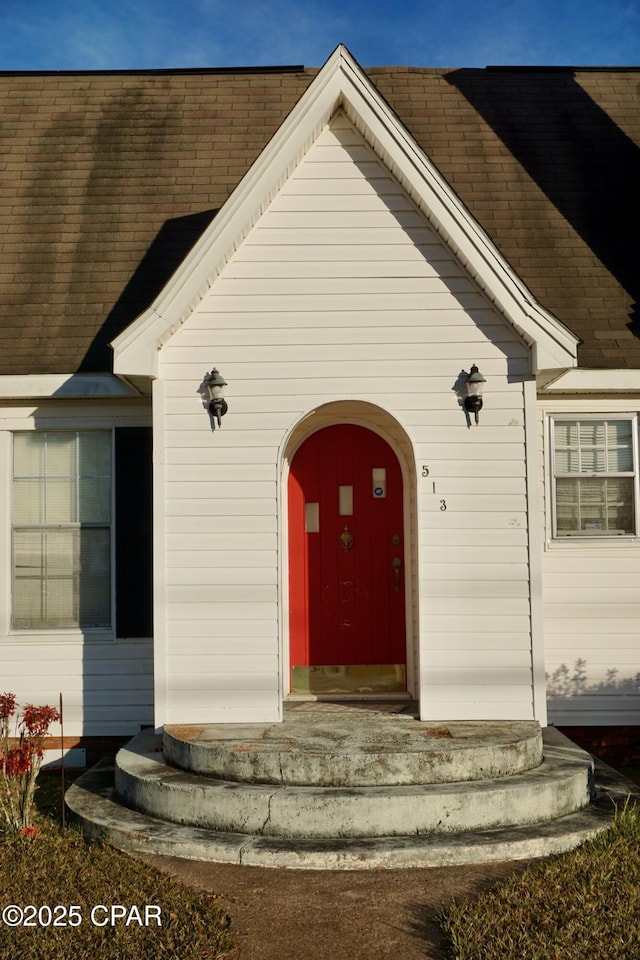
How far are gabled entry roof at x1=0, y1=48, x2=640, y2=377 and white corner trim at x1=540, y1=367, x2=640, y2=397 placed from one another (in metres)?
0.13

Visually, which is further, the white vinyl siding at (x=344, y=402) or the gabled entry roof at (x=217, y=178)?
the gabled entry roof at (x=217, y=178)

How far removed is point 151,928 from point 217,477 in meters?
3.50

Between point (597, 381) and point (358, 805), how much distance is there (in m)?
4.61

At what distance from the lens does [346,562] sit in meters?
8.36

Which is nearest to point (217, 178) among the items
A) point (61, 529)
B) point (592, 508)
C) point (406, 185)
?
point (406, 185)

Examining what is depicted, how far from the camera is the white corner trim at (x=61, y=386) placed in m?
8.15

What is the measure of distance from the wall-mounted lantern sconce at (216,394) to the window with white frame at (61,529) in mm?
1799

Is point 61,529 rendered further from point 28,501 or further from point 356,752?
point 356,752

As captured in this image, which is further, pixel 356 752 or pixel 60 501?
pixel 60 501

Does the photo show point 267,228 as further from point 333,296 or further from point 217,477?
point 217,477

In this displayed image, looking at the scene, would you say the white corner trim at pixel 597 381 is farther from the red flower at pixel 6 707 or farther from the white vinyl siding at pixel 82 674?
the red flower at pixel 6 707

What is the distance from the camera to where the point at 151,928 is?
4.59 meters

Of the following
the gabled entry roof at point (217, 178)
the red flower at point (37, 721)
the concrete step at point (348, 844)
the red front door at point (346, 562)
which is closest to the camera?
the concrete step at point (348, 844)

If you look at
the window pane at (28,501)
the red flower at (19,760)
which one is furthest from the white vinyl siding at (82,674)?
the red flower at (19,760)
